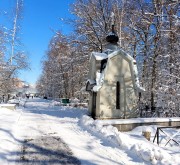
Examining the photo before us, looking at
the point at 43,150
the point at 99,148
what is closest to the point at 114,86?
the point at 99,148

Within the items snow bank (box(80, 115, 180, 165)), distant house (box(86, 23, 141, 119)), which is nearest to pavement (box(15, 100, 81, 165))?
snow bank (box(80, 115, 180, 165))

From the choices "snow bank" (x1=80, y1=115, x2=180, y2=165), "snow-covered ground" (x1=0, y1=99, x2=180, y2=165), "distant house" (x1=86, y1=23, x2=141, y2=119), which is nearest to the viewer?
"snow bank" (x1=80, y1=115, x2=180, y2=165)

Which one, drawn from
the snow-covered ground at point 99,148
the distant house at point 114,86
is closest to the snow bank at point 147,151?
the snow-covered ground at point 99,148

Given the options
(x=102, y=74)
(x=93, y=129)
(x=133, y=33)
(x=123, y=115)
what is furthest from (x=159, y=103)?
(x=133, y=33)

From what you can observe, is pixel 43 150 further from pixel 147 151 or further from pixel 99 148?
pixel 147 151

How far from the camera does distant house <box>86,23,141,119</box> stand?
17.9 m

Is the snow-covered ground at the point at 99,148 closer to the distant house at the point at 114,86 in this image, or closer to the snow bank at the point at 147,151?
the snow bank at the point at 147,151

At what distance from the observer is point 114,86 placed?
18328 millimetres

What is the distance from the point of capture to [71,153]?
891 centimetres

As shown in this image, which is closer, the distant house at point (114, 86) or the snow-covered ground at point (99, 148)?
the snow-covered ground at point (99, 148)

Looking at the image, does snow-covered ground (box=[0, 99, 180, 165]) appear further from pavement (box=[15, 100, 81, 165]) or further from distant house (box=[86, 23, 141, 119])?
distant house (box=[86, 23, 141, 119])

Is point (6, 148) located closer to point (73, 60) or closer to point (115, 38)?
point (115, 38)

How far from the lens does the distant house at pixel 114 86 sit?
17.9 meters

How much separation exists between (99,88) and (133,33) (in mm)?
13485
